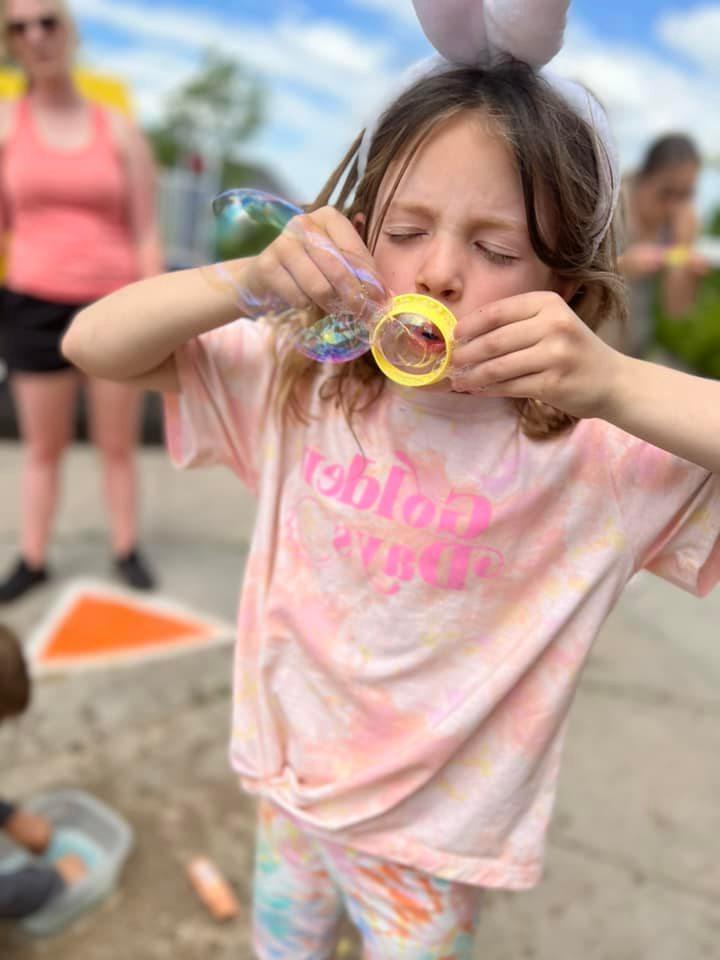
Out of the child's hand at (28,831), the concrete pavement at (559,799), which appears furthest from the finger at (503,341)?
the child's hand at (28,831)

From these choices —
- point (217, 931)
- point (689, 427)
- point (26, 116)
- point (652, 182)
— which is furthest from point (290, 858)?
point (652, 182)

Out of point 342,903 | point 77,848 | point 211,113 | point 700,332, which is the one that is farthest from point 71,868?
point 211,113

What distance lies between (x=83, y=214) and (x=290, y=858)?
2182mm

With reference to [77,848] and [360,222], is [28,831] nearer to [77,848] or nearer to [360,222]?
[77,848]

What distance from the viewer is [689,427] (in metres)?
0.93

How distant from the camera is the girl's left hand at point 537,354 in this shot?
2.83 ft

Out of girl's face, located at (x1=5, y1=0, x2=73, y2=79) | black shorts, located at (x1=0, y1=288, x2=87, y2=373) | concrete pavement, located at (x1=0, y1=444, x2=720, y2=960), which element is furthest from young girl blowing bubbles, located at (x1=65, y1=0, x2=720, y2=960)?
girl's face, located at (x1=5, y1=0, x2=73, y2=79)

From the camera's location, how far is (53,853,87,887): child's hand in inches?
76.0

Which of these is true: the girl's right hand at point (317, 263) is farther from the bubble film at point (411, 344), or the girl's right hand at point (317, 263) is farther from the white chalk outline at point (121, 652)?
the white chalk outline at point (121, 652)

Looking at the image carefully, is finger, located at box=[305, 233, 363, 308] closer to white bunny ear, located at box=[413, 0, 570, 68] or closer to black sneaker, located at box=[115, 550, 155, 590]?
white bunny ear, located at box=[413, 0, 570, 68]

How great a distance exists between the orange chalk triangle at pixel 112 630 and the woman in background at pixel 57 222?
0.26 m

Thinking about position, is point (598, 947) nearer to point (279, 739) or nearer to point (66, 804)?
point (279, 739)

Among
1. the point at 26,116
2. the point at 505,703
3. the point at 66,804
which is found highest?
the point at 26,116

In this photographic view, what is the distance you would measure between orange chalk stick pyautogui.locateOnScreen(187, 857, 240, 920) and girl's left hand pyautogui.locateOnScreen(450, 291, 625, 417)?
1.56 meters
